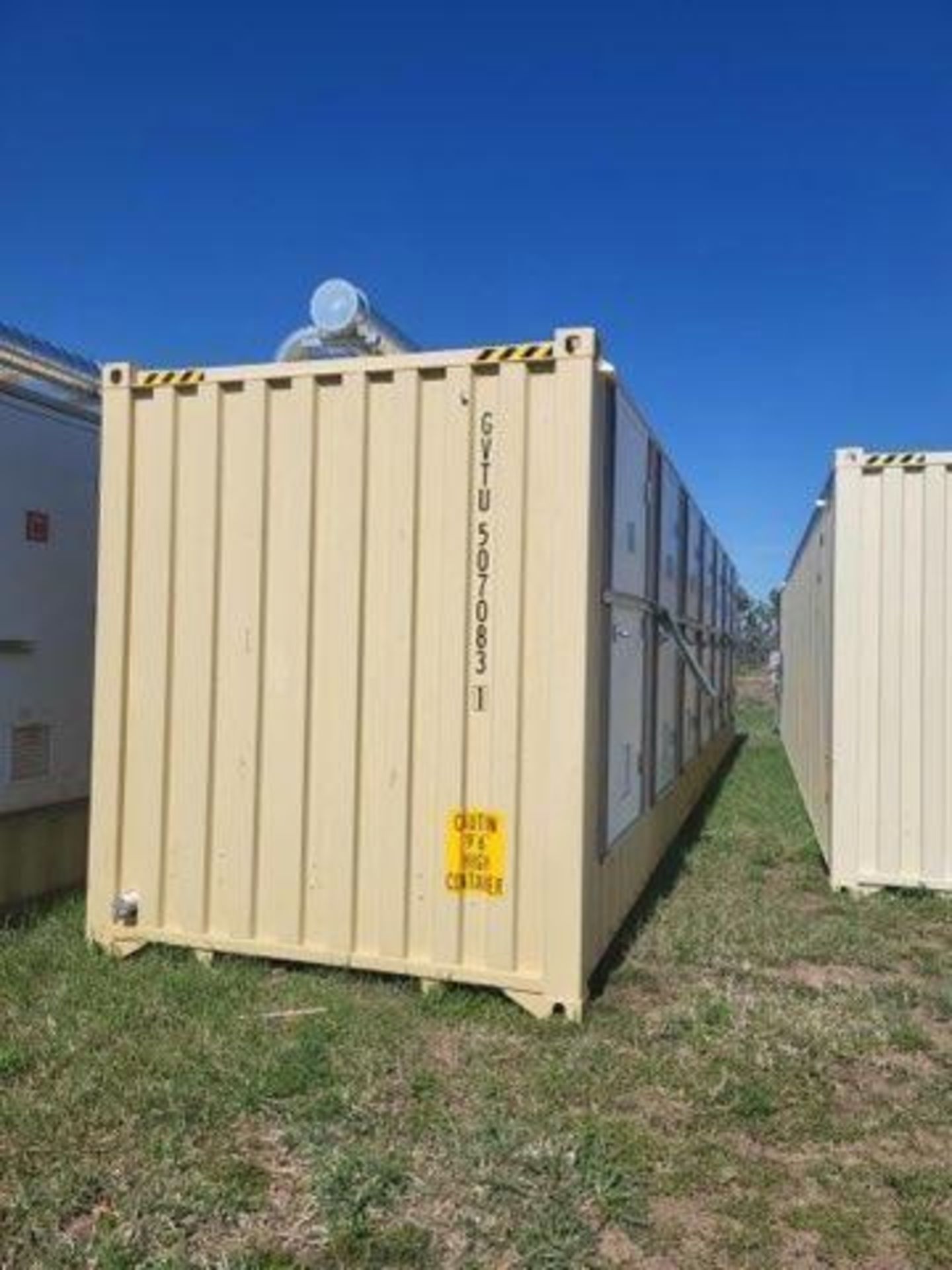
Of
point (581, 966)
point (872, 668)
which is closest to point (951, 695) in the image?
point (872, 668)

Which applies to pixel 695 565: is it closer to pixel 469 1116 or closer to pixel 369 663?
pixel 369 663

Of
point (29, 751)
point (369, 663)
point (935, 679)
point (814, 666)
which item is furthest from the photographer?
point (814, 666)

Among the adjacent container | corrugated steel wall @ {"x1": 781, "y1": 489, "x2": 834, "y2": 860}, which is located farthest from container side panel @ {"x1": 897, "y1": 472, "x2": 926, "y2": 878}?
the adjacent container

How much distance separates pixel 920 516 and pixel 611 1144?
16.3 feet

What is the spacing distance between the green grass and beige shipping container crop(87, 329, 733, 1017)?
33 centimetres

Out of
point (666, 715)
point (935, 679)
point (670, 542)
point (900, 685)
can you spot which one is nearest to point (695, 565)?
point (670, 542)

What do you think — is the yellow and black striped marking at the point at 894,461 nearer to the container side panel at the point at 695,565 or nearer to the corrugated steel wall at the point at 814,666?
the corrugated steel wall at the point at 814,666

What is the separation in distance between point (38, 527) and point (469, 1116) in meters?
4.07

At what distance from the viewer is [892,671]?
281 inches

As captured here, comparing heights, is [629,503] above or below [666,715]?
above

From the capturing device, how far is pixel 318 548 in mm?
4902

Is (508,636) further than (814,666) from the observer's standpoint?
No

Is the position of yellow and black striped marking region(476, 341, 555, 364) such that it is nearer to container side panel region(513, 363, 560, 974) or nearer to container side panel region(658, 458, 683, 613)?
container side panel region(513, 363, 560, 974)

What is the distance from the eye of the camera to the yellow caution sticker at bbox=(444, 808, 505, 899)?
15.0 ft
